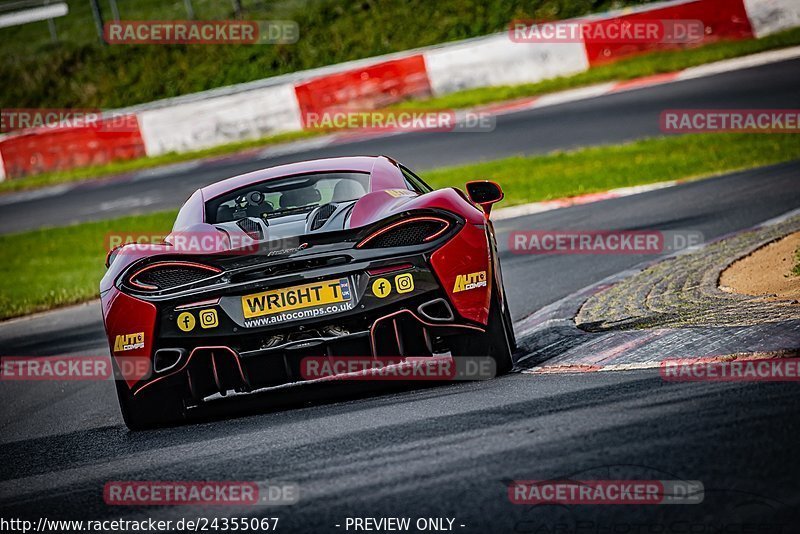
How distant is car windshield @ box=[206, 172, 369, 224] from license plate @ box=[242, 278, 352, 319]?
1.09 m

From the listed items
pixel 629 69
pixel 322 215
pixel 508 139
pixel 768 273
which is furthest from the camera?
pixel 629 69

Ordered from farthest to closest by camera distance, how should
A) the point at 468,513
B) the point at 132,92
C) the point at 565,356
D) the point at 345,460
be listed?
the point at 132,92
the point at 565,356
the point at 345,460
the point at 468,513

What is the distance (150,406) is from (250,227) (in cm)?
106

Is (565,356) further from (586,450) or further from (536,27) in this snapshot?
(536,27)

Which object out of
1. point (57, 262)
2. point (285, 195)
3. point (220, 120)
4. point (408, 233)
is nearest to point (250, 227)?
point (285, 195)

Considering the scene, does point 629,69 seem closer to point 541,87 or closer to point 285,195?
point 541,87

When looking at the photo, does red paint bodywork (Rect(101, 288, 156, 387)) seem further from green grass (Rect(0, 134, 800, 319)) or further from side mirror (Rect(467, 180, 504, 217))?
green grass (Rect(0, 134, 800, 319))

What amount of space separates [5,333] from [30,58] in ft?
73.5

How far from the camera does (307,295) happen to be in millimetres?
5758

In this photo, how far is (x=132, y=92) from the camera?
30.8m

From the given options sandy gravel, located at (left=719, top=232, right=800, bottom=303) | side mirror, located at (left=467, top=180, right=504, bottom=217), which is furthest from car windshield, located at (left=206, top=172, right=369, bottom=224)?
sandy gravel, located at (left=719, top=232, right=800, bottom=303)

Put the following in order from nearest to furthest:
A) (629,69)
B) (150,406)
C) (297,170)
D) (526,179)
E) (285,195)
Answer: (150,406) → (285,195) → (297,170) → (526,179) → (629,69)

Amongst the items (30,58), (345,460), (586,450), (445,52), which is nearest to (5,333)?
(345,460)

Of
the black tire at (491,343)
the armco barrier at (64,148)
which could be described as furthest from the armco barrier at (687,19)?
the black tire at (491,343)
